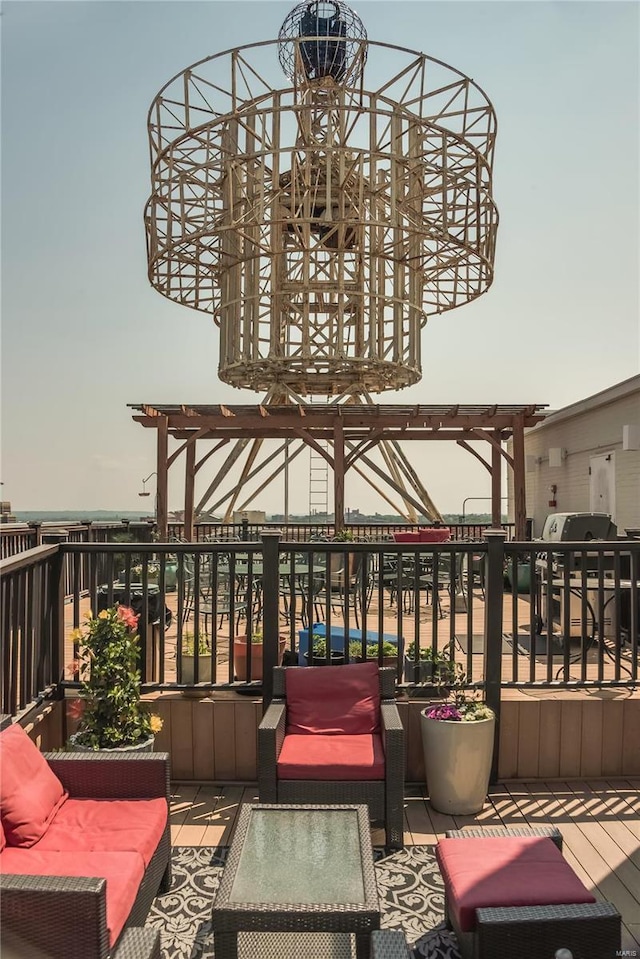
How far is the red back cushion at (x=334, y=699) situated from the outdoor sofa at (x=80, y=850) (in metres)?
1.10

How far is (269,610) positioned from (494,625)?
140 cm

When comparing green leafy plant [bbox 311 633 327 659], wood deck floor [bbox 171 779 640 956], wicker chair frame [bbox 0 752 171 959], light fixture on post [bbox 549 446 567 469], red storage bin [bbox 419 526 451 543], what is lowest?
wood deck floor [bbox 171 779 640 956]

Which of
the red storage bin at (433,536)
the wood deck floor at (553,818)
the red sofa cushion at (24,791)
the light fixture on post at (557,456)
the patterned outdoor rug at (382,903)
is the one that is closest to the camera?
the red sofa cushion at (24,791)

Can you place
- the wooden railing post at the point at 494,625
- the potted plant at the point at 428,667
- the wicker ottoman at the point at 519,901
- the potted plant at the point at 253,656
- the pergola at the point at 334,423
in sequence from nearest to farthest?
1. the wicker ottoman at the point at 519,901
2. the wooden railing post at the point at 494,625
3. the potted plant at the point at 428,667
4. the potted plant at the point at 253,656
5. the pergola at the point at 334,423

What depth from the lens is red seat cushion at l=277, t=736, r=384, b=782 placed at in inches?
142

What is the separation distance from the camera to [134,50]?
795 centimetres

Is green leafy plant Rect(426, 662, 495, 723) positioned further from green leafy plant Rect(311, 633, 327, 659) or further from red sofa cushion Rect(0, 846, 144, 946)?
red sofa cushion Rect(0, 846, 144, 946)

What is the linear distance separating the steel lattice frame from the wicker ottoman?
8.52m

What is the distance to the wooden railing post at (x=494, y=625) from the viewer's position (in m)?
4.46

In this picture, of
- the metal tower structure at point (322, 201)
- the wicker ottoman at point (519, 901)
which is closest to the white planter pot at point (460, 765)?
the wicker ottoman at point (519, 901)

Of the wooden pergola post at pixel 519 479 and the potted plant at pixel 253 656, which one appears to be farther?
the wooden pergola post at pixel 519 479

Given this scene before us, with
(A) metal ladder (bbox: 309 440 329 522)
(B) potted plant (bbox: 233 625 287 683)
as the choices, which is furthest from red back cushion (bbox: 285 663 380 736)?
(A) metal ladder (bbox: 309 440 329 522)

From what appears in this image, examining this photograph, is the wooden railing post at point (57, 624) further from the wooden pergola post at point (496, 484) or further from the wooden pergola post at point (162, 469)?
the wooden pergola post at point (496, 484)

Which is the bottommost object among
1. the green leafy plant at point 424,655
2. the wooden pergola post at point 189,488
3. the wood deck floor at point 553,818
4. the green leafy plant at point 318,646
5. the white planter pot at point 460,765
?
the wood deck floor at point 553,818
